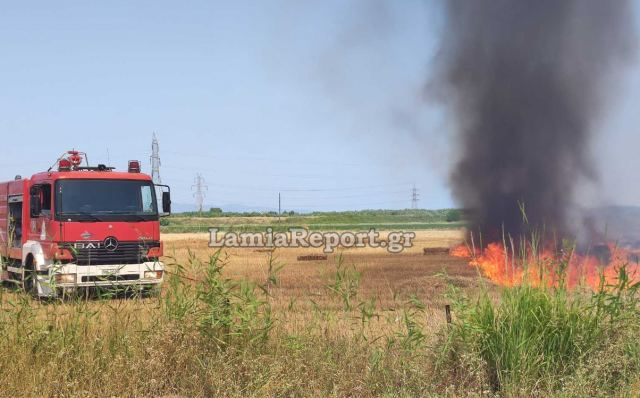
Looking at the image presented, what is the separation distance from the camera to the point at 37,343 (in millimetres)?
7199

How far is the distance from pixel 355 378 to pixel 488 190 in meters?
27.5

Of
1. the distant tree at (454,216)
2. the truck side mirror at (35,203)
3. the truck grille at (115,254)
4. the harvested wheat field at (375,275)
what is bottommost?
the harvested wheat field at (375,275)

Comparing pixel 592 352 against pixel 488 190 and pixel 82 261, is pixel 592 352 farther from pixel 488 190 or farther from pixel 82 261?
pixel 488 190

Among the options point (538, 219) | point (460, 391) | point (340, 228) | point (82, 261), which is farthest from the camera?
point (340, 228)

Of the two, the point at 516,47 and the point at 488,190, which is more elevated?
the point at 516,47

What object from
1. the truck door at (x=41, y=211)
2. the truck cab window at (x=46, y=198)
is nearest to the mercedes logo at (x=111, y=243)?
the truck door at (x=41, y=211)

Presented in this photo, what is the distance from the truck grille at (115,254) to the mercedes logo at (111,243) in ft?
0.18

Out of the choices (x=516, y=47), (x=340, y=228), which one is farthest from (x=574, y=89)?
(x=340, y=228)

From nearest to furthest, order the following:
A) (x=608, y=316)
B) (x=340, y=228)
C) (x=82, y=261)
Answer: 1. (x=608, y=316)
2. (x=82, y=261)
3. (x=340, y=228)

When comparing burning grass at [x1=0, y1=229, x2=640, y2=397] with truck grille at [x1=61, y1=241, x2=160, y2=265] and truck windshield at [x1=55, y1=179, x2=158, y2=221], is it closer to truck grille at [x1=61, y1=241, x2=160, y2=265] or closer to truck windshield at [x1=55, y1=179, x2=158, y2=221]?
truck grille at [x1=61, y1=241, x2=160, y2=265]

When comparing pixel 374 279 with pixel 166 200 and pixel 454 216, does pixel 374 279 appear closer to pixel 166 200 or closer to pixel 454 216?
pixel 166 200

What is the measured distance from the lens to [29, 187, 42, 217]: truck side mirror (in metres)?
16.5

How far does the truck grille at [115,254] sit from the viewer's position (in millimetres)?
15891

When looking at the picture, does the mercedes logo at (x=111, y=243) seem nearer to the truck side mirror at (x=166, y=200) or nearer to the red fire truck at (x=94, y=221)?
the red fire truck at (x=94, y=221)
